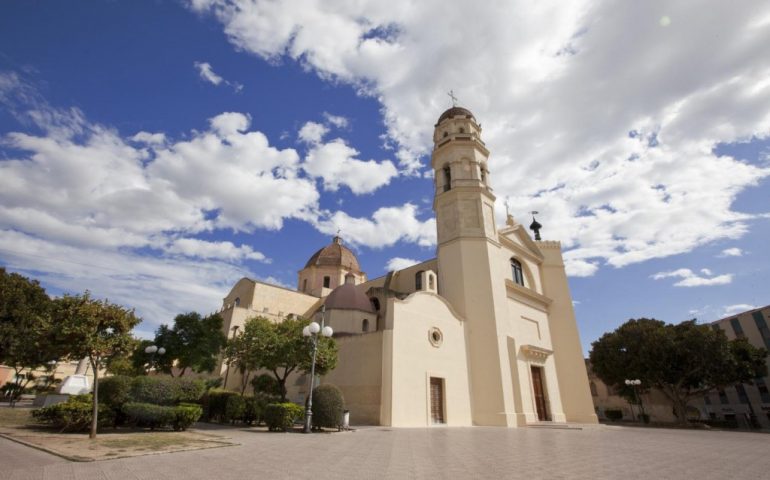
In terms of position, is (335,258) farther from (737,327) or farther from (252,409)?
(737,327)

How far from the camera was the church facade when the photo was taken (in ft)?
56.1

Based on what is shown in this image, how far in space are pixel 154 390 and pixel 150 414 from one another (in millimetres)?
2029

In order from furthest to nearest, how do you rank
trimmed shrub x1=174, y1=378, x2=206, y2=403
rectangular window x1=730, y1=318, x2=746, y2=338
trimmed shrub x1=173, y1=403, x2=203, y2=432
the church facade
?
rectangular window x1=730, y1=318, x2=746, y2=338 < the church facade < trimmed shrub x1=174, y1=378, x2=206, y2=403 < trimmed shrub x1=173, y1=403, x2=203, y2=432

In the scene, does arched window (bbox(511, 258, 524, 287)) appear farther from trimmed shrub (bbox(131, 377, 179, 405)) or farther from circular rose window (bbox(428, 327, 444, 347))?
trimmed shrub (bbox(131, 377, 179, 405))

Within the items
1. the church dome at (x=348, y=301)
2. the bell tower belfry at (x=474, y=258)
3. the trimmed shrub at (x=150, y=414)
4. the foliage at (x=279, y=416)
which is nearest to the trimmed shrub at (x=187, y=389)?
the trimmed shrub at (x=150, y=414)

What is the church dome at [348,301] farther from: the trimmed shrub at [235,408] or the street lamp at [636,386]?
the street lamp at [636,386]

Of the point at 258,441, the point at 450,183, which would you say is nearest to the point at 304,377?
the point at 258,441

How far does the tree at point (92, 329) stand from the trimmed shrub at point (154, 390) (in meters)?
2.48

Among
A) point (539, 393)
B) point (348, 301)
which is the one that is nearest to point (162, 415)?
point (348, 301)

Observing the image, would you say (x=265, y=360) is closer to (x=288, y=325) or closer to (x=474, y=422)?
(x=288, y=325)

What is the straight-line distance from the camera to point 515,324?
73.7ft

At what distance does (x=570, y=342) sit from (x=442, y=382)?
471 inches

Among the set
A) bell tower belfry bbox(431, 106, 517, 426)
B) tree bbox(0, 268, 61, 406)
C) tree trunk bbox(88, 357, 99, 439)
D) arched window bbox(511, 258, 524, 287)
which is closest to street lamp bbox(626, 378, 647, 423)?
arched window bbox(511, 258, 524, 287)

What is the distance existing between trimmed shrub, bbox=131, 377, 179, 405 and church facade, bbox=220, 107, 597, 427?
25.5 feet
